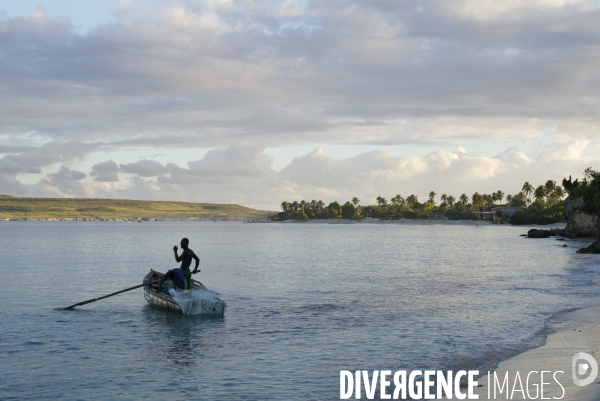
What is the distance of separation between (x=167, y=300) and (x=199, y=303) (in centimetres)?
213

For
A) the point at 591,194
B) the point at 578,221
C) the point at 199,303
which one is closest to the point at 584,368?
the point at 199,303

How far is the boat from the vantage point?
2525 cm

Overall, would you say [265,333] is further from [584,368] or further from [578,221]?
[578,221]

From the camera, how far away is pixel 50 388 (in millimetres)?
15156

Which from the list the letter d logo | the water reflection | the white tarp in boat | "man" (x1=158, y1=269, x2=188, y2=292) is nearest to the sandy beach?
the letter d logo

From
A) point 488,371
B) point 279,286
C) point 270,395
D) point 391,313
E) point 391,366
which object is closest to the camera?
point 270,395

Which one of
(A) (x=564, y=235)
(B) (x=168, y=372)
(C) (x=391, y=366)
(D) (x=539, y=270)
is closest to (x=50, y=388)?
(B) (x=168, y=372)

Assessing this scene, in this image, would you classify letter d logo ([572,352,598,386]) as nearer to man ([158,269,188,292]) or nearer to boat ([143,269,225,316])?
boat ([143,269,225,316])

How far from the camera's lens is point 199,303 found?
2523cm

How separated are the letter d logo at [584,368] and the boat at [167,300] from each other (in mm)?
14390

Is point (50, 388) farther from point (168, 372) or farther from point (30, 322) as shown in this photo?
point (30, 322)

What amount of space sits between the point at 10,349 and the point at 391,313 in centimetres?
1578

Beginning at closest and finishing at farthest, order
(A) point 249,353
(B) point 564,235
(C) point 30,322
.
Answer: (A) point 249,353 → (C) point 30,322 → (B) point 564,235

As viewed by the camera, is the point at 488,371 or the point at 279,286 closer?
the point at 488,371
